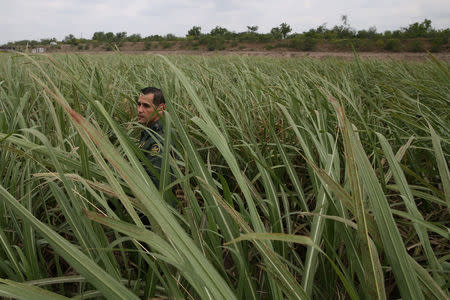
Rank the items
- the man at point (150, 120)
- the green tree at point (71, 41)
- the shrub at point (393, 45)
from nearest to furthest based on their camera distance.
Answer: the man at point (150, 120) < the shrub at point (393, 45) < the green tree at point (71, 41)

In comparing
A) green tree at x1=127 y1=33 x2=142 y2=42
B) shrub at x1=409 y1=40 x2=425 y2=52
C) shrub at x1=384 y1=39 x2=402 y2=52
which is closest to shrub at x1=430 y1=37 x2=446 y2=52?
shrub at x1=409 y1=40 x2=425 y2=52

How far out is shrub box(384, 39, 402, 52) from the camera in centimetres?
1689

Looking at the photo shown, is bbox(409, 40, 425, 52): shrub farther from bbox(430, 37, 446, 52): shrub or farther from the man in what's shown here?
the man

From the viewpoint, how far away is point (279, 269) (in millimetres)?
397

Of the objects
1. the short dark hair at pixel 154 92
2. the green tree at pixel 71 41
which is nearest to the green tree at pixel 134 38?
the green tree at pixel 71 41

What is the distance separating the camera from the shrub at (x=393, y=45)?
1689cm

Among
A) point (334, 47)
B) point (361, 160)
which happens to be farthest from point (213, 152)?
point (334, 47)

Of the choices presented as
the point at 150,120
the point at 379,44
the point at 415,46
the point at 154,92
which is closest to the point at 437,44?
the point at 415,46

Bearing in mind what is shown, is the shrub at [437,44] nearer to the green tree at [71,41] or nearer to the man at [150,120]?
the man at [150,120]

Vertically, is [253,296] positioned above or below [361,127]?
below

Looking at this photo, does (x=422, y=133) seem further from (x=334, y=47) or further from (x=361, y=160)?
(x=334, y=47)

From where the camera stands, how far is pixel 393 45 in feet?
55.7

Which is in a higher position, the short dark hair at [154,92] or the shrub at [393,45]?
the shrub at [393,45]

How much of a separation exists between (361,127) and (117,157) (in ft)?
4.58
